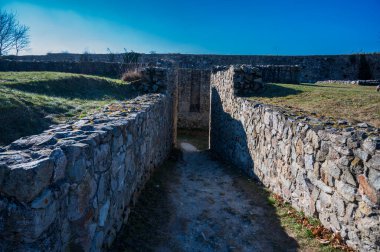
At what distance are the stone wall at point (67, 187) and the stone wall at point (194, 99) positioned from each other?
1645cm

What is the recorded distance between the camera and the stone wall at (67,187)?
2.18 m

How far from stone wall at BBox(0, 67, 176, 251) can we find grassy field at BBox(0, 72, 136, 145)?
1794 millimetres

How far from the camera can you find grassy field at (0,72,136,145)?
17.7 ft

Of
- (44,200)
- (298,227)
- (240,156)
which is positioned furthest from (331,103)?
(44,200)

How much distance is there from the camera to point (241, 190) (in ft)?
23.5

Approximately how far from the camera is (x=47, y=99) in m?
7.42

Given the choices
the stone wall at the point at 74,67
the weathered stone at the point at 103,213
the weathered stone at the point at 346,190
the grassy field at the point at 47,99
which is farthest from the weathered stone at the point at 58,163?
the stone wall at the point at 74,67

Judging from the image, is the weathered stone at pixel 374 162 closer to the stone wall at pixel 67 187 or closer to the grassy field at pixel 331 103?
the grassy field at pixel 331 103

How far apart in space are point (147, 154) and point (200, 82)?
49.9 ft

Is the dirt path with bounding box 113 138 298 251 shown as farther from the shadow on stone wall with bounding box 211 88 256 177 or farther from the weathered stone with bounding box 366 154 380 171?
the weathered stone with bounding box 366 154 380 171

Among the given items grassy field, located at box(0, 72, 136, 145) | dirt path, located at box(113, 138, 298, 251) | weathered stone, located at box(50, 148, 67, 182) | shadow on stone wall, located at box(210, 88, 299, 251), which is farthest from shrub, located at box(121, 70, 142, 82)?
weathered stone, located at box(50, 148, 67, 182)

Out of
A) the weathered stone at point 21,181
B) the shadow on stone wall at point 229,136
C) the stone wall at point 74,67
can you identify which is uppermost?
the stone wall at point 74,67

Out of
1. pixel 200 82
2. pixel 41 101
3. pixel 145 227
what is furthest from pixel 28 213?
pixel 200 82

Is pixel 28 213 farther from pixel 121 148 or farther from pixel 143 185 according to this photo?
pixel 143 185
